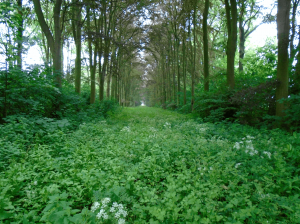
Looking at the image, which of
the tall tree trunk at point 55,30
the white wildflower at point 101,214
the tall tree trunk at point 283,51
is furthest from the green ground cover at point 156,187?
the tall tree trunk at point 55,30

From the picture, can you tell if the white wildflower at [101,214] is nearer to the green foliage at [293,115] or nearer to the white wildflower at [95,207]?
the white wildflower at [95,207]

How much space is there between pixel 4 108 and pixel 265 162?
699 centimetres

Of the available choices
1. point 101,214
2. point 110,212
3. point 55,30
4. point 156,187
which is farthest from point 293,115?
point 55,30

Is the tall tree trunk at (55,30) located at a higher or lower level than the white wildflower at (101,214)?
higher

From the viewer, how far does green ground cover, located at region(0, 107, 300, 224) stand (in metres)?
2.27

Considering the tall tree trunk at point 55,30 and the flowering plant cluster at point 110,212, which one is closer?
the flowering plant cluster at point 110,212

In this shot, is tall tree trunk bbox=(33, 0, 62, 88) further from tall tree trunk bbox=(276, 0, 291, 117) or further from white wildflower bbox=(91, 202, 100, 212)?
tall tree trunk bbox=(276, 0, 291, 117)

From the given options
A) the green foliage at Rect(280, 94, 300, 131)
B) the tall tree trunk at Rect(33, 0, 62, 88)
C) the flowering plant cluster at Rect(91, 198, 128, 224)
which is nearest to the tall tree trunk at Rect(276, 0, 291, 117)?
the green foliage at Rect(280, 94, 300, 131)

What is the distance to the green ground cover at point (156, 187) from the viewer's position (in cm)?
227

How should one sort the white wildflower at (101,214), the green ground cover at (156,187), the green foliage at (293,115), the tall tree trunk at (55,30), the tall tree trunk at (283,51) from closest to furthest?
the white wildflower at (101,214) → the green ground cover at (156,187) → the green foliage at (293,115) → the tall tree trunk at (283,51) → the tall tree trunk at (55,30)

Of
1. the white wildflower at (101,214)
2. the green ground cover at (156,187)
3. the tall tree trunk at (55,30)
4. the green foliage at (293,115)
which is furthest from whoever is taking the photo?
the tall tree trunk at (55,30)

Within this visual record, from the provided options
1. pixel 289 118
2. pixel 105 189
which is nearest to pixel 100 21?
pixel 289 118

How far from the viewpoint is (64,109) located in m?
8.73

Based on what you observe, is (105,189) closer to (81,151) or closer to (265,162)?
(81,151)
